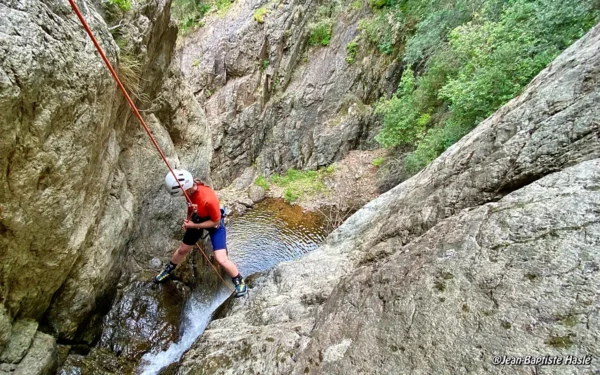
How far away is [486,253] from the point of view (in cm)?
219

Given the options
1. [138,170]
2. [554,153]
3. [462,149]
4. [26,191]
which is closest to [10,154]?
[26,191]

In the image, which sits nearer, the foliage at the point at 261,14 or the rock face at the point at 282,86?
the rock face at the point at 282,86

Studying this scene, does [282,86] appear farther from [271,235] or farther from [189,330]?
[189,330]

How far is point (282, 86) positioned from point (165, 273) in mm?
12888

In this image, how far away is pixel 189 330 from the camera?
5.27 m

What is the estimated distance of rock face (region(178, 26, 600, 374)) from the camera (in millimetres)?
1747

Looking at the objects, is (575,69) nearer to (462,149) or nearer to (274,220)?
(462,149)

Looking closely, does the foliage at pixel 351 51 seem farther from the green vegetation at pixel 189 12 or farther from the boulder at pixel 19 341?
the boulder at pixel 19 341

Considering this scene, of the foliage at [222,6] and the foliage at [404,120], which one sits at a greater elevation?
the foliage at [222,6]

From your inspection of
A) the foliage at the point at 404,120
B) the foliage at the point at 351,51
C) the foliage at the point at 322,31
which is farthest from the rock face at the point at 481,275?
the foliage at the point at 322,31

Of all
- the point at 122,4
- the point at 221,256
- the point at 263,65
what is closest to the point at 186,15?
the point at 263,65

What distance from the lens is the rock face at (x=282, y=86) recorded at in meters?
14.2

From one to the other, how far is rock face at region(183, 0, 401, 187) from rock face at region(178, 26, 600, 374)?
10427mm

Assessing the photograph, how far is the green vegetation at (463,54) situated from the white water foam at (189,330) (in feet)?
21.3
